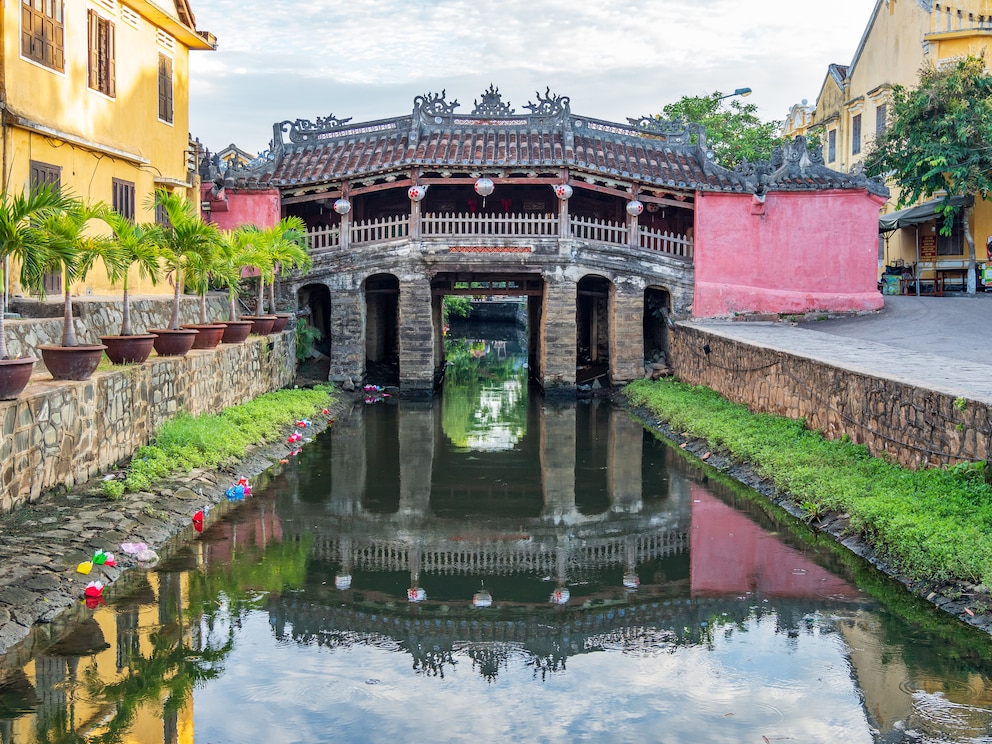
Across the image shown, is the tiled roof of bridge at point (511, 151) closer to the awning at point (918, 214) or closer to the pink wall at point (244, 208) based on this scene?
the pink wall at point (244, 208)

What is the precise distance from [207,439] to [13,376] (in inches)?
172

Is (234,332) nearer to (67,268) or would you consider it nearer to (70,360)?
(67,268)

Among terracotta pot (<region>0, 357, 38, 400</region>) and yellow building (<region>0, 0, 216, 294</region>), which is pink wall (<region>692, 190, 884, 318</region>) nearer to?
yellow building (<region>0, 0, 216, 294</region>)

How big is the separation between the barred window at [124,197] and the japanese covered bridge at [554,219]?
4.48 m

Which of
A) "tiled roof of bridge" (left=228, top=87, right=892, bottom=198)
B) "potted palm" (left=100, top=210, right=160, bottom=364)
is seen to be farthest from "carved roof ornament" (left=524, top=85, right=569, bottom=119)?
"potted palm" (left=100, top=210, right=160, bottom=364)

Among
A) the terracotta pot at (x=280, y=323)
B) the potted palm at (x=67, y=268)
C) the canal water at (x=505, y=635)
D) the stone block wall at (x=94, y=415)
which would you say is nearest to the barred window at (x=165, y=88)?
the terracotta pot at (x=280, y=323)

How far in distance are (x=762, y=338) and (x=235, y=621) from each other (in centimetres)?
1272

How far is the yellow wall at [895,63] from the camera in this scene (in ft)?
93.2

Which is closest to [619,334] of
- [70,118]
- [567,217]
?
[567,217]

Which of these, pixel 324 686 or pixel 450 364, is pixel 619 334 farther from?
pixel 324 686

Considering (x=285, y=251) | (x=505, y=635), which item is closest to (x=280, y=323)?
(x=285, y=251)

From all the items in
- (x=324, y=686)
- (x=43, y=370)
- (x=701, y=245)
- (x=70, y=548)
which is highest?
(x=701, y=245)

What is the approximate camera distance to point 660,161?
24.3 meters

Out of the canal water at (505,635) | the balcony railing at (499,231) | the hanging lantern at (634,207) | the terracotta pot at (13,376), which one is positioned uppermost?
the hanging lantern at (634,207)
